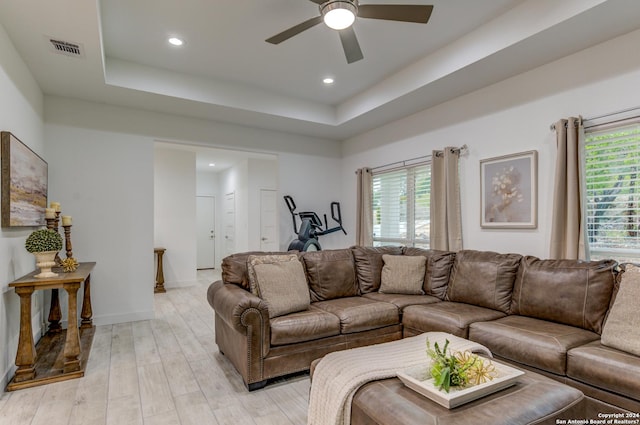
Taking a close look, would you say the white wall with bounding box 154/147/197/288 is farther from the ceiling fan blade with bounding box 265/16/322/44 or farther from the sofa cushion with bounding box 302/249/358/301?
the ceiling fan blade with bounding box 265/16/322/44

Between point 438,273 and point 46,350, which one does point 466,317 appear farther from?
point 46,350

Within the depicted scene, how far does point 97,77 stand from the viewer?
3477 millimetres

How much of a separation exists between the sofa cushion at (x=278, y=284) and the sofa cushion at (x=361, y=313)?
0.29 m

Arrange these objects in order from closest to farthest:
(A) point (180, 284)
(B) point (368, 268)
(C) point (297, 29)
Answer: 1. (C) point (297, 29)
2. (B) point (368, 268)
3. (A) point (180, 284)

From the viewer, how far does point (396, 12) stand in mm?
2281

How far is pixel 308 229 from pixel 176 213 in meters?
3.07

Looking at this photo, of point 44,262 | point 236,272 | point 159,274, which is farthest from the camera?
point 159,274

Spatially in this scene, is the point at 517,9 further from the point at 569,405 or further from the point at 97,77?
the point at 97,77

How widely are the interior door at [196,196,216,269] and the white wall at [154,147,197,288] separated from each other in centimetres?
230

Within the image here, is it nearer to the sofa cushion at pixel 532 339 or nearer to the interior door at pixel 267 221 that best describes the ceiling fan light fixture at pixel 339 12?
the sofa cushion at pixel 532 339

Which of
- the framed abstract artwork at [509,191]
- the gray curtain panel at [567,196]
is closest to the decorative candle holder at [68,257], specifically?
the framed abstract artwork at [509,191]

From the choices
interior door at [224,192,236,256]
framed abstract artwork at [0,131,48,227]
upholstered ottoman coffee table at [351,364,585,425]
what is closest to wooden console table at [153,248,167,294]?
interior door at [224,192,236,256]

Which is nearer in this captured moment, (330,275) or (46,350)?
(46,350)

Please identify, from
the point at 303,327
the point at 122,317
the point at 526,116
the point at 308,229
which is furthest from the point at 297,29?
the point at 122,317
